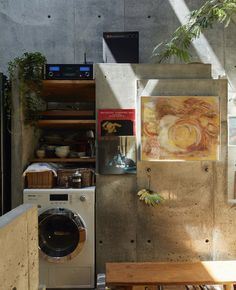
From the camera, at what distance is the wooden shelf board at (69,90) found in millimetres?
3656

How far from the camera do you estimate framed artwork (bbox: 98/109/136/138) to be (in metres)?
3.69

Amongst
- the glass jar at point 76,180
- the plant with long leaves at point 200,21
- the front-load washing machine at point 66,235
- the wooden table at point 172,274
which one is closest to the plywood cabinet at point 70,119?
the glass jar at point 76,180

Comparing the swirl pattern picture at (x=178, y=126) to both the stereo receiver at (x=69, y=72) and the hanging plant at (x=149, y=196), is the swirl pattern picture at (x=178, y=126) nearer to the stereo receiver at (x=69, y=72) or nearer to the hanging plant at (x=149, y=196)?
the hanging plant at (x=149, y=196)

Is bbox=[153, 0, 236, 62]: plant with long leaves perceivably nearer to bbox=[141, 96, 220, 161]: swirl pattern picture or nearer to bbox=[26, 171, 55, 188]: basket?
bbox=[141, 96, 220, 161]: swirl pattern picture

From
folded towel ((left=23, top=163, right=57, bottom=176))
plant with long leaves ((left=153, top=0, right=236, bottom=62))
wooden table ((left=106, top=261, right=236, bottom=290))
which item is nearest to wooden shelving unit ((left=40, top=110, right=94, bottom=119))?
folded towel ((left=23, top=163, right=57, bottom=176))

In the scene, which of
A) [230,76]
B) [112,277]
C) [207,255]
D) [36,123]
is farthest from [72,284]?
[230,76]

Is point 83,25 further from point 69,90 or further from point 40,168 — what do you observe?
point 40,168

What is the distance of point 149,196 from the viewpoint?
139 inches

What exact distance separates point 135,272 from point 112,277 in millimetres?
238

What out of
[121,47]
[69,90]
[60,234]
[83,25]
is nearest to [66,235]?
[60,234]

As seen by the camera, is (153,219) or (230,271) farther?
(153,219)

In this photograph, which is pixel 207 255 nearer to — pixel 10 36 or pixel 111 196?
pixel 111 196

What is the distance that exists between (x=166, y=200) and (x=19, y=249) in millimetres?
2339

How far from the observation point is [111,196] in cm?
371
